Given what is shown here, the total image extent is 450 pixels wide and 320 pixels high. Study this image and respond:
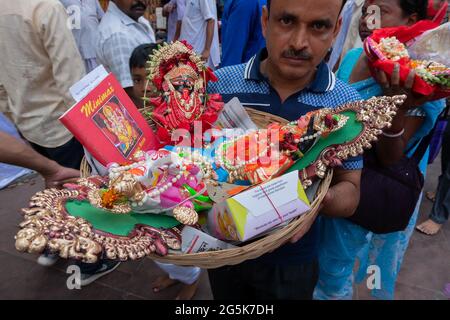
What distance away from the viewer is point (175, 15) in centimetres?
395

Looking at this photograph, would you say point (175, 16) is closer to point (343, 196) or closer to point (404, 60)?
point (404, 60)

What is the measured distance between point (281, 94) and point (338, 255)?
3.08 ft

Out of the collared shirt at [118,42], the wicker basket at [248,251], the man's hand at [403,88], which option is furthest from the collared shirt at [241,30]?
the wicker basket at [248,251]

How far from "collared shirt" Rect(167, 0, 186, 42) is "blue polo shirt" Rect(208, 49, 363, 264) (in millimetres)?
2871

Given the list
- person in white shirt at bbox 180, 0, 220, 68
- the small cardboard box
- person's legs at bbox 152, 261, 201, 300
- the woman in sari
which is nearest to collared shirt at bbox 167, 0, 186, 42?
person in white shirt at bbox 180, 0, 220, 68

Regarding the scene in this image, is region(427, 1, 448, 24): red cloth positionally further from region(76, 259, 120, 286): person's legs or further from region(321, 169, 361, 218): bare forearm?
region(76, 259, 120, 286): person's legs

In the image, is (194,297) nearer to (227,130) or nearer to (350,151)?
(227,130)

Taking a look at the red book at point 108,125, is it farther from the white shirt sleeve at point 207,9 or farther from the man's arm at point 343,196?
the white shirt sleeve at point 207,9

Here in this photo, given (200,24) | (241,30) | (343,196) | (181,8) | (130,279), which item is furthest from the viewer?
(181,8)

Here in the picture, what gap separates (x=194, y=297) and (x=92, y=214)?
1.43 meters

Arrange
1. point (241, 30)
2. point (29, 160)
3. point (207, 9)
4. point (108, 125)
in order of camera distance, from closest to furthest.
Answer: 1. point (108, 125)
2. point (29, 160)
3. point (241, 30)
4. point (207, 9)

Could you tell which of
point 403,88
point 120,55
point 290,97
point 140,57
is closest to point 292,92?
point 290,97

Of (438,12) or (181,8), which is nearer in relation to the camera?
(438,12)

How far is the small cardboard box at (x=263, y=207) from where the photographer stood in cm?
79
